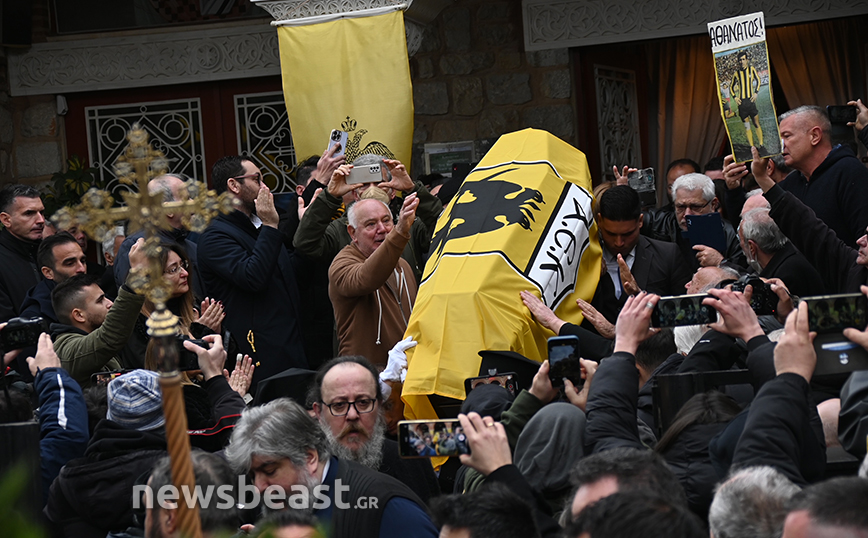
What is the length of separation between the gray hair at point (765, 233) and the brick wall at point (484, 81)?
3.85 meters

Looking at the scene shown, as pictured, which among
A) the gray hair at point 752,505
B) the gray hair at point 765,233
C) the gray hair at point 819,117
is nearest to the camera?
the gray hair at point 752,505

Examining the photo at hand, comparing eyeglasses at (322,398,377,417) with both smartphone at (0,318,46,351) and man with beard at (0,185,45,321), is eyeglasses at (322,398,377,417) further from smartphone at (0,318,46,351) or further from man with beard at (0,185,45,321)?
man with beard at (0,185,45,321)

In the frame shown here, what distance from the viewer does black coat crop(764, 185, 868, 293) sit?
445cm

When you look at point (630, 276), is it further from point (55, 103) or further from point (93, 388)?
point (55, 103)

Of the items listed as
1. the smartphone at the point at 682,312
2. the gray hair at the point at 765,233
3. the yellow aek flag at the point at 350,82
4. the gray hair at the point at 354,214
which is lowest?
the smartphone at the point at 682,312

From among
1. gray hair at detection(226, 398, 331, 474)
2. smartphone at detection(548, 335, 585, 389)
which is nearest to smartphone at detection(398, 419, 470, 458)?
gray hair at detection(226, 398, 331, 474)

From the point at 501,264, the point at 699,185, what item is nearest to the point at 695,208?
the point at 699,185

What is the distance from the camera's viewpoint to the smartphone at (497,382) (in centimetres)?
375

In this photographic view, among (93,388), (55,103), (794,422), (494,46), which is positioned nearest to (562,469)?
(794,422)

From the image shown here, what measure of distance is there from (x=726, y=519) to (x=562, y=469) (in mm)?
820

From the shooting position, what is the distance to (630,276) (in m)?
5.31

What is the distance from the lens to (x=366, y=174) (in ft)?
18.9

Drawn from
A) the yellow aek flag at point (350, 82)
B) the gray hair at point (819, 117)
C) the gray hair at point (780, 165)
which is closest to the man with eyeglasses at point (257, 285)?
the yellow aek flag at point (350, 82)

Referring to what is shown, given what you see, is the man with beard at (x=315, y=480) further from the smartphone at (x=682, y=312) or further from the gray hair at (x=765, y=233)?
the gray hair at (x=765, y=233)
